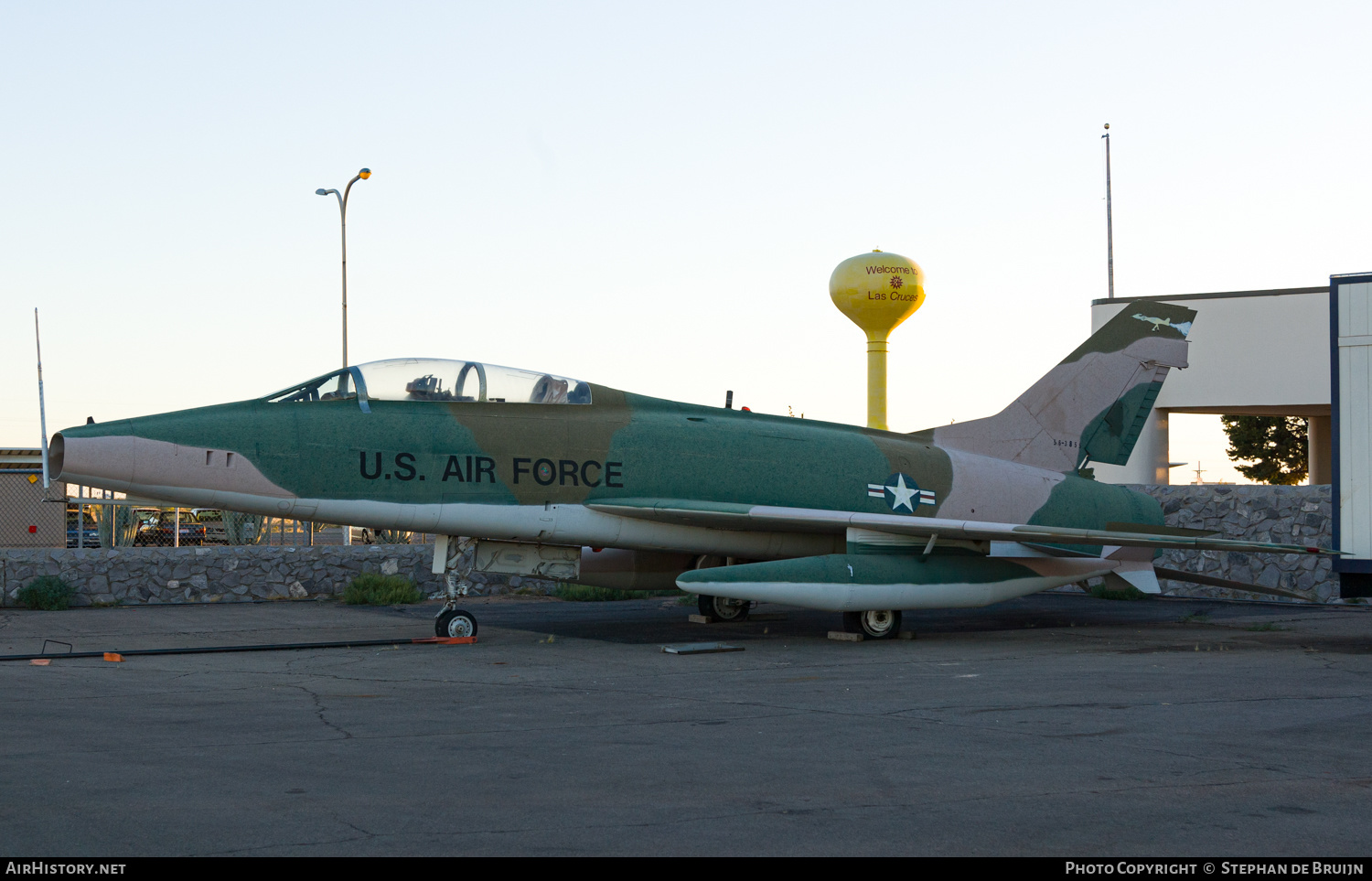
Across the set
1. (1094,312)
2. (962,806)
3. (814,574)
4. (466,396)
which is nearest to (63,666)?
(466,396)

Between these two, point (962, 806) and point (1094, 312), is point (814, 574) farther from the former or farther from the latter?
point (1094, 312)

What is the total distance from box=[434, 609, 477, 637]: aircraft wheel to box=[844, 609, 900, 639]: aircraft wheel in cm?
436

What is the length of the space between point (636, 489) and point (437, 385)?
2.54 meters

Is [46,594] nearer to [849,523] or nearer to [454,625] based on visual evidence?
[454,625]

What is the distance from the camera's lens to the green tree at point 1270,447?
47.2 metres

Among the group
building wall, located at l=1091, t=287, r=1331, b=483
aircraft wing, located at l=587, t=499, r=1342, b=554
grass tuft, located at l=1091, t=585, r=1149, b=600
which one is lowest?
grass tuft, located at l=1091, t=585, r=1149, b=600

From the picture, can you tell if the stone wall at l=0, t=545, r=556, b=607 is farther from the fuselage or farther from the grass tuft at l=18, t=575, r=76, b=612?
the fuselage

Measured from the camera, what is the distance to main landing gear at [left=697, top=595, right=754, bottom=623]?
16.3 m

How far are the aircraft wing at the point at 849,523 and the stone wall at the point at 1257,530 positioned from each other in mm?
7538

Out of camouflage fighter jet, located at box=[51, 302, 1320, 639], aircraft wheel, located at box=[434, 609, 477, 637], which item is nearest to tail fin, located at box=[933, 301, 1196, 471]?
camouflage fighter jet, located at box=[51, 302, 1320, 639]

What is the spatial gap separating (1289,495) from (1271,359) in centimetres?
625

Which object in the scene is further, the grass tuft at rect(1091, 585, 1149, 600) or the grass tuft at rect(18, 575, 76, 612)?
the grass tuft at rect(1091, 585, 1149, 600)

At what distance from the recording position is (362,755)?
6586mm

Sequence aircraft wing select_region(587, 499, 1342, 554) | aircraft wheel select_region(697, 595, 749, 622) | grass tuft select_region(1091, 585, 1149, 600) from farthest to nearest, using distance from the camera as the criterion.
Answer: grass tuft select_region(1091, 585, 1149, 600), aircraft wheel select_region(697, 595, 749, 622), aircraft wing select_region(587, 499, 1342, 554)
